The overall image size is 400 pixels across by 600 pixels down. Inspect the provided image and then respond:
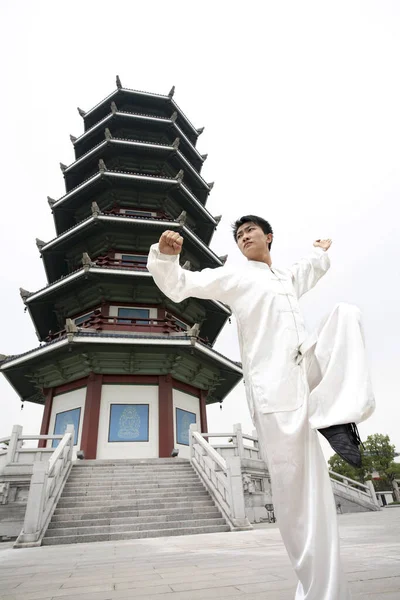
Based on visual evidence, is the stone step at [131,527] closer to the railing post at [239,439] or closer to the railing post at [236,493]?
the railing post at [236,493]

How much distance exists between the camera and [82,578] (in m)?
2.42

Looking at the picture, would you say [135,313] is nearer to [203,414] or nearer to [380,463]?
[203,414]

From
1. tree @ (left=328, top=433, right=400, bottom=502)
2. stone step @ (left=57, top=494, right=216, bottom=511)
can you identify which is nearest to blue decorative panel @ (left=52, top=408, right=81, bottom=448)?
stone step @ (left=57, top=494, right=216, bottom=511)

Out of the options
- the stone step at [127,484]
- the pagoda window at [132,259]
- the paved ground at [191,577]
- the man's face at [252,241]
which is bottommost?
the paved ground at [191,577]

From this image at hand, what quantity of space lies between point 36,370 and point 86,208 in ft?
25.1

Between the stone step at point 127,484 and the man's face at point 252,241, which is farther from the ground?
the man's face at point 252,241

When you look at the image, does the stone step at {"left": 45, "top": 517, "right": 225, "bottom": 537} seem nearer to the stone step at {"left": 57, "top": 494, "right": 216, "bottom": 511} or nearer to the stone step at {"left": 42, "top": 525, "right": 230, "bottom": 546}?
the stone step at {"left": 42, "top": 525, "right": 230, "bottom": 546}

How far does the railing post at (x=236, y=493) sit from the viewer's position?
22.0 feet

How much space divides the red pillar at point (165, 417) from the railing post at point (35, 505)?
18.2 ft

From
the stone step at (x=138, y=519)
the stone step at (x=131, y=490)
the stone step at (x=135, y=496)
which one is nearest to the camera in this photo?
the stone step at (x=138, y=519)

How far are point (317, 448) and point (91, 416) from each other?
11.4 metres

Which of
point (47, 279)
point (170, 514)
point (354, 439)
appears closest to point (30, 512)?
point (170, 514)

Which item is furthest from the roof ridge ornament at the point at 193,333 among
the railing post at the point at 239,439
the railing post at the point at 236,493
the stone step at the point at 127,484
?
the railing post at the point at 236,493

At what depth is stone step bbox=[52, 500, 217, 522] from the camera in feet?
22.8
